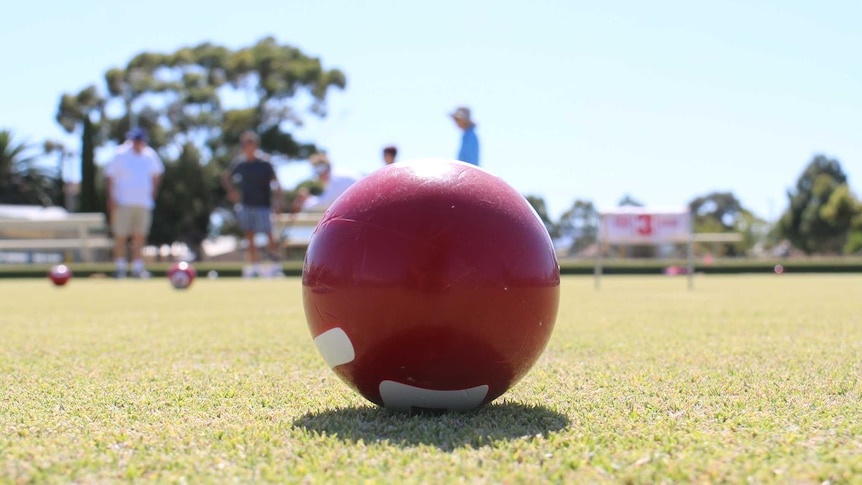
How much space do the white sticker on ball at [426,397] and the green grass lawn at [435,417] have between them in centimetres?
6

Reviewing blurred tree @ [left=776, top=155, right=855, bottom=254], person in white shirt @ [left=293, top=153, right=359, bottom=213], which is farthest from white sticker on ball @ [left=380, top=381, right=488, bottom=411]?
blurred tree @ [left=776, top=155, right=855, bottom=254]

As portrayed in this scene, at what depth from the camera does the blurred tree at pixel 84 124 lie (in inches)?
1772

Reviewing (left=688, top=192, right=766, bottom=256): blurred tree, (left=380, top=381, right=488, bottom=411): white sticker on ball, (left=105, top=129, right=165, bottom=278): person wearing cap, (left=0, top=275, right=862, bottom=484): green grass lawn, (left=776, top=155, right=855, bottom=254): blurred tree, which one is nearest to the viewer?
(left=0, top=275, right=862, bottom=484): green grass lawn

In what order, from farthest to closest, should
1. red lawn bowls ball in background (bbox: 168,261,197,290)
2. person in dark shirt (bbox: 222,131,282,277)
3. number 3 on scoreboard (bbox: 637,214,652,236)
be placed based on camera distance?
number 3 on scoreboard (bbox: 637,214,652,236) → person in dark shirt (bbox: 222,131,282,277) → red lawn bowls ball in background (bbox: 168,261,197,290)

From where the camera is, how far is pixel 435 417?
2867mm

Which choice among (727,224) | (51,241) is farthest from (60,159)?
(727,224)

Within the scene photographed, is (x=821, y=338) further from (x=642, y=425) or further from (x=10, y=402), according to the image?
(x=10, y=402)

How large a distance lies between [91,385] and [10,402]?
1.49 ft

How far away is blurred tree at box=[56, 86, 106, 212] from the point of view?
45000 millimetres

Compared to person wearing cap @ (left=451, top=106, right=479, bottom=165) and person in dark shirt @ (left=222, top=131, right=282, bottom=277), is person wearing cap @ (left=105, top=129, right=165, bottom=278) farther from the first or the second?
person wearing cap @ (left=451, top=106, right=479, bottom=165)

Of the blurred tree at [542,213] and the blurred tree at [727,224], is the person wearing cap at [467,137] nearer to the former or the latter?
the blurred tree at [542,213]

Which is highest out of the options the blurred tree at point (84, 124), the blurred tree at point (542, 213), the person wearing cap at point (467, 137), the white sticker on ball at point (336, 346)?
the blurred tree at point (84, 124)

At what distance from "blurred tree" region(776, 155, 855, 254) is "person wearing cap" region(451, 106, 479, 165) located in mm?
51877

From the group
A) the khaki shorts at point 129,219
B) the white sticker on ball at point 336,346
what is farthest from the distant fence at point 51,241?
the white sticker on ball at point 336,346
